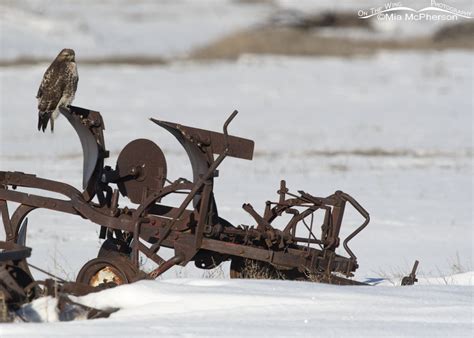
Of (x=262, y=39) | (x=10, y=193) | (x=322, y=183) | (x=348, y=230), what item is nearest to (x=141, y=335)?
(x=10, y=193)

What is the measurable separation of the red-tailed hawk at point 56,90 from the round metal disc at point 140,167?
0.97 meters

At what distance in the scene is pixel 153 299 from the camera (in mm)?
5305

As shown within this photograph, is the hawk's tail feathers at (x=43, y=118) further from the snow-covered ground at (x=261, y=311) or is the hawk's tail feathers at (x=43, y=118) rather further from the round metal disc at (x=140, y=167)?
the snow-covered ground at (x=261, y=311)

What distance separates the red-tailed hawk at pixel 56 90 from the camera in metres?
7.38

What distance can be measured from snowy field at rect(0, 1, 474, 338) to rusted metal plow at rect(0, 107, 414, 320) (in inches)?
12.5

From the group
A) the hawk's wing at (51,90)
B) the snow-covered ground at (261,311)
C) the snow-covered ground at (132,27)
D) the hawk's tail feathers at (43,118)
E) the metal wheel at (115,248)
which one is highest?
the snow-covered ground at (132,27)

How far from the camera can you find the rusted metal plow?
6.00 metres

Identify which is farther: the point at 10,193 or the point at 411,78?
the point at 411,78

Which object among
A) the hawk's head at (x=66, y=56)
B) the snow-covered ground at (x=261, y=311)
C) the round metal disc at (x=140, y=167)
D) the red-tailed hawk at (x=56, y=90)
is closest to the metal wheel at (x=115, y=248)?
the round metal disc at (x=140, y=167)

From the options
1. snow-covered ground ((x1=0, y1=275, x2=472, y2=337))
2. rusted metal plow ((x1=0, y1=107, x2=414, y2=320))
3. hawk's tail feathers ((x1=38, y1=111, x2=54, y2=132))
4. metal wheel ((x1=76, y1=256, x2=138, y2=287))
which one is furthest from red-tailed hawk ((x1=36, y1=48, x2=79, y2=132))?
snow-covered ground ((x1=0, y1=275, x2=472, y2=337))

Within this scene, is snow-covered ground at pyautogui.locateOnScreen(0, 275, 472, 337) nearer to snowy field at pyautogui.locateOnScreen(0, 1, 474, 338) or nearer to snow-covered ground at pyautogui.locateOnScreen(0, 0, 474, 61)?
snowy field at pyautogui.locateOnScreen(0, 1, 474, 338)

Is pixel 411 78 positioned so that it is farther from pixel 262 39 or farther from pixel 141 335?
pixel 141 335

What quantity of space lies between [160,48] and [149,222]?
117 feet

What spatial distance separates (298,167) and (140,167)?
9498 mm
